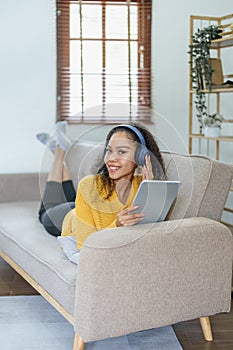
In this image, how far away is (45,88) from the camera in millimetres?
4305

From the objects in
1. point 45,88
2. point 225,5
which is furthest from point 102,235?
point 225,5

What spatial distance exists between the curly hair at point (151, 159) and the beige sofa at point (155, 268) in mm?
93

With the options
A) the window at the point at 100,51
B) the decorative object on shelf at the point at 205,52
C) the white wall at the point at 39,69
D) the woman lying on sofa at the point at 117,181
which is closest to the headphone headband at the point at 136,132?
the woman lying on sofa at the point at 117,181

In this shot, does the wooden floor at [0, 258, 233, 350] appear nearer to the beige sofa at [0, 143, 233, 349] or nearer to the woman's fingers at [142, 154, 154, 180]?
the beige sofa at [0, 143, 233, 349]

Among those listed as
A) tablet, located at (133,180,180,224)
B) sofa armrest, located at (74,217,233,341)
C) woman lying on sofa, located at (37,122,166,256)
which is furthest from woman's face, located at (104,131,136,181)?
sofa armrest, located at (74,217,233,341)

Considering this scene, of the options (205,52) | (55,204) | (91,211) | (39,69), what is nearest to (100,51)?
(39,69)

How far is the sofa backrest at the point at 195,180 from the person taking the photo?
224 centimetres

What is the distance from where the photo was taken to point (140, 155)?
2.02 metres

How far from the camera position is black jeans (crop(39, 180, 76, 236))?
2523 mm

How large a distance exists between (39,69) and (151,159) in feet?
8.05

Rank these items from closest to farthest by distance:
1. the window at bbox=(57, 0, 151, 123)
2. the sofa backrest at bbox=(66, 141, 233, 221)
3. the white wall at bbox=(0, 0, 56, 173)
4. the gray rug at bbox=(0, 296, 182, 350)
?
the sofa backrest at bbox=(66, 141, 233, 221)
the gray rug at bbox=(0, 296, 182, 350)
the white wall at bbox=(0, 0, 56, 173)
the window at bbox=(57, 0, 151, 123)

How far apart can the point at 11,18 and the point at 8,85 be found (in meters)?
0.49

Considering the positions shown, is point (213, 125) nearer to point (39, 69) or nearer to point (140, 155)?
point (39, 69)

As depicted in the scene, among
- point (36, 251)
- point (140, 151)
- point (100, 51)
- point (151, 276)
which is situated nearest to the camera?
point (140, 151)
